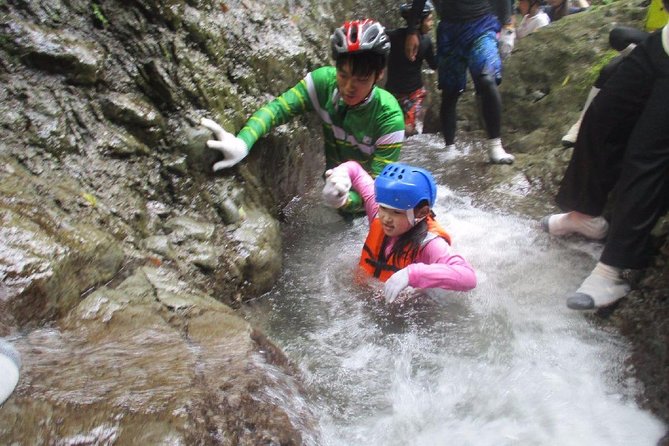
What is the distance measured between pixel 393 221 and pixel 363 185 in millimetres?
578

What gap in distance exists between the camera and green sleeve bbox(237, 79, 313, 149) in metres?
3.76

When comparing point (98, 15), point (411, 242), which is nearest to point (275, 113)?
point (98, 15)

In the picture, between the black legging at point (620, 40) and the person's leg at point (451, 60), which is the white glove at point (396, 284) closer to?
the black legging at point (620, 40)

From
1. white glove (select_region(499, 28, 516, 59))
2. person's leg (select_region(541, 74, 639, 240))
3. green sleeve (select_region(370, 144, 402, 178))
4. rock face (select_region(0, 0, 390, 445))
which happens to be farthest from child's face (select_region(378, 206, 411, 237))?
white glove (select_region(499, 28, 516, 59))

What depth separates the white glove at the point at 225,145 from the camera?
351 cm

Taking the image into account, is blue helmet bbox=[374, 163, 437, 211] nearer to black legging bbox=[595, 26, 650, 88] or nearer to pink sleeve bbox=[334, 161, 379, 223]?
pink sleeve bbox=[334, 161, 379, 223]

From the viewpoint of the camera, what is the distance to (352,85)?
12.4ft

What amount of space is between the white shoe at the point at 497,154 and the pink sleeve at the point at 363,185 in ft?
6.87

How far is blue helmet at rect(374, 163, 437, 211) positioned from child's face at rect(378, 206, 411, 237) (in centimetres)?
5

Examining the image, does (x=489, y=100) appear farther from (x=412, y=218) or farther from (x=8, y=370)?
(x=8, y=370)

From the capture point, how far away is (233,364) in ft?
7.24

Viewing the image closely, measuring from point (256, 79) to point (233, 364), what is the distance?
8.89 ft

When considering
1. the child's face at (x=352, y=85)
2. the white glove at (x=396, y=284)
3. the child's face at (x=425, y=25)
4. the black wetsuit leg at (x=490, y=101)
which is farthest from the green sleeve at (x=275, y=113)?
the child's face at (x=425, y=25)

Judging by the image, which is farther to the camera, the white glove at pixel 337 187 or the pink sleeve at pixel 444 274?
the white glove at pixel 337 187
